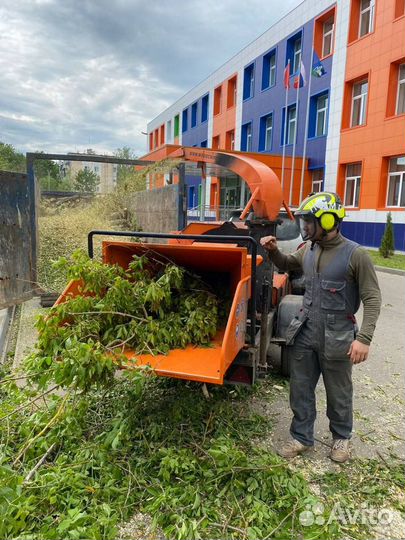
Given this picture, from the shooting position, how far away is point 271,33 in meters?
26.2

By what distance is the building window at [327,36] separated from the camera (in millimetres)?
21766

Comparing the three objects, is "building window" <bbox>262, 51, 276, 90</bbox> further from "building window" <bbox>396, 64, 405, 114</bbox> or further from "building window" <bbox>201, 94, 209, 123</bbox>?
"building window" <bbox>201, 94, 209, 123</bbox>

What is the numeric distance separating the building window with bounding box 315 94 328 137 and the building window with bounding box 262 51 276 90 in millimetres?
5174

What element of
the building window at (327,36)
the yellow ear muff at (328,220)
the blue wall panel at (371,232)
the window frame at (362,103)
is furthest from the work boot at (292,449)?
the building window at (327,36)

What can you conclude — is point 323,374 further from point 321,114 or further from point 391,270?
point 321,114

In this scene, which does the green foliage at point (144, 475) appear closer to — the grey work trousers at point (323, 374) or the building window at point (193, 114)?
the grey work trousers at point (323, 374)

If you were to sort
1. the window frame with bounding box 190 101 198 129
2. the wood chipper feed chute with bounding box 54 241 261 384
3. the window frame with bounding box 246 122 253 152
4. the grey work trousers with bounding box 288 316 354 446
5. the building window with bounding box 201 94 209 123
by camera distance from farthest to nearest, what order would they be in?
the window frame with bounding box 190 101 198 129 → the building window with bounding box 201 94 209 123 → the window frame with bounding box 246 122 253 152 → the grey work trousers with bounding box 288 316 354 446 → the wood chipper feed chute with bounding box 54 241 261 384

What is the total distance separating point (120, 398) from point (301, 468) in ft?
5.55

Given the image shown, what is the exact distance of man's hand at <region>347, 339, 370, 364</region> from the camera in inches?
116

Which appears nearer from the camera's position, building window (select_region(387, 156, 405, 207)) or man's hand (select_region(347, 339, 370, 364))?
man's hand (select_region(347, 339, 370, 364))

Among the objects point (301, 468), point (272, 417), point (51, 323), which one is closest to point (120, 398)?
point (51, 323)

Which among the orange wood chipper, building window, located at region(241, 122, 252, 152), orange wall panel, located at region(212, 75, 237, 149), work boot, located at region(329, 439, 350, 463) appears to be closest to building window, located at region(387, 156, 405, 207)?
building window, located at region(241, 122, 252, 152)

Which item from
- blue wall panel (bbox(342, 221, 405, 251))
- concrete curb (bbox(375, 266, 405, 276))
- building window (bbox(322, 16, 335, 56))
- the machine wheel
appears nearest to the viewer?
the machine wheel

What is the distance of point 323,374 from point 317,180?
21.3 meters
